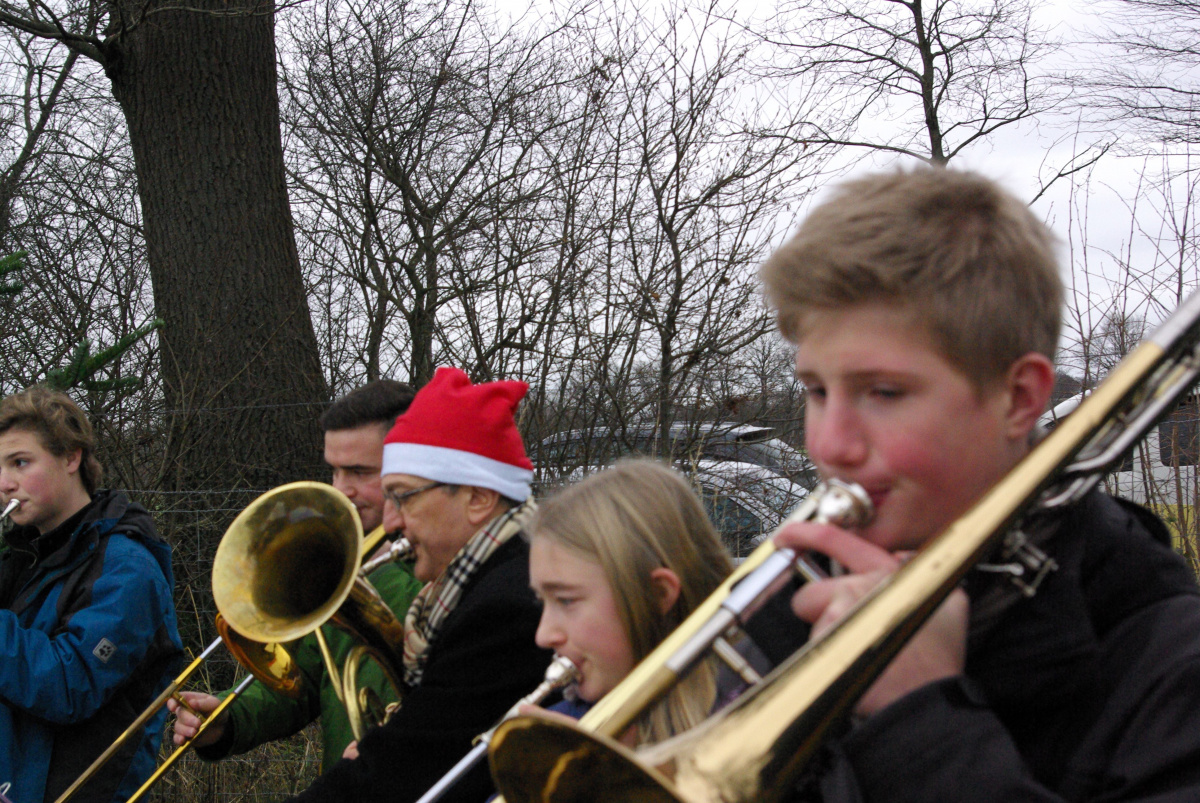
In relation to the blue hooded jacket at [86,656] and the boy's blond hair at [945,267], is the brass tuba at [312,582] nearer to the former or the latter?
the blue hooded jacket at [86,656]

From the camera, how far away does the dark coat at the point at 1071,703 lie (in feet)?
3.29

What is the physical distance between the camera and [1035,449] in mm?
1013

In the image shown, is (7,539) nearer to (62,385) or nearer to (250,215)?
(62,385)

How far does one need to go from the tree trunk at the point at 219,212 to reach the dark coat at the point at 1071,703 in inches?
207

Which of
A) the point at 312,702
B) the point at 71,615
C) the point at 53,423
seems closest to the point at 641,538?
the point at 312,702

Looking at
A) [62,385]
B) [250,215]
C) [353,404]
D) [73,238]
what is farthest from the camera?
[73,238]

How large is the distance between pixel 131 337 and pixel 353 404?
2358mm

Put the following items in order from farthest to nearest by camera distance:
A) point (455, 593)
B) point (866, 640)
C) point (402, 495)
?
point (402, 495) < point (455, 593) < point (866, 640)

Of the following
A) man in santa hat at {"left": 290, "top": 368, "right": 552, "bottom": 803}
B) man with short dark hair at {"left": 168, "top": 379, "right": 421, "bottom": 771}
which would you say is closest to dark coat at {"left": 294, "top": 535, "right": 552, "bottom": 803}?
man in santa hat at {"left": 290, "top": 368, "right": 552, "bottom": 803}

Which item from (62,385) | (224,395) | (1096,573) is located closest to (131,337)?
(62,385)

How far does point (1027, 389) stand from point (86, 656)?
274 centimetres

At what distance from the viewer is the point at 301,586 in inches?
110

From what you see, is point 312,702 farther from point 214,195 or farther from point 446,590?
point 214,195

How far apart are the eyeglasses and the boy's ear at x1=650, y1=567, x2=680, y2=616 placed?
883 millimetres
